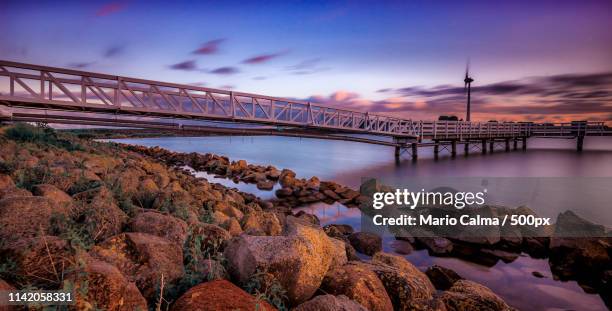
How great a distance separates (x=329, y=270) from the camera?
3379mm

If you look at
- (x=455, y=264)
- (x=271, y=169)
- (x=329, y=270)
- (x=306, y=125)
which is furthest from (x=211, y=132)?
(x=329, y=270)

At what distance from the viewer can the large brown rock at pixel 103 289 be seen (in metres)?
1.91

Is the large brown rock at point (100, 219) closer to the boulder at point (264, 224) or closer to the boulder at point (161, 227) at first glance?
the boulder at point (161, 227)

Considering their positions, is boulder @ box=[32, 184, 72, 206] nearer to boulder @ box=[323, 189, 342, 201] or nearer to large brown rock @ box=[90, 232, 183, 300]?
large brown rock @ box=[90, 232, 183, 300]

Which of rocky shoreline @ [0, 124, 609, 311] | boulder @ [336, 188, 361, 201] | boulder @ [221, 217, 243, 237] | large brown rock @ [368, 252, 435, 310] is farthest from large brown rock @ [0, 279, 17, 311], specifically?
boulder @ [336, 188, 361, 201]

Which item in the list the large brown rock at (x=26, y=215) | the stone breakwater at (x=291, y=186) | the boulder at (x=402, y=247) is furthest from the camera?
the stone breakwater at (x=291, y=186)

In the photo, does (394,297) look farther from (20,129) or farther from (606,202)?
(606,202)

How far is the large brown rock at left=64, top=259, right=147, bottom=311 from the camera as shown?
6.26 feet

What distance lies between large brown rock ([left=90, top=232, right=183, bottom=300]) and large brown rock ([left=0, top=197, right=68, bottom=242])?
608 millimetres

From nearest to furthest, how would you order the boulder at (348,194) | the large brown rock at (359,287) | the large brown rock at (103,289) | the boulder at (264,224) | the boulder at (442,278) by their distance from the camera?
1. the large brown rock at (103,289)
2. the large brown rock at (359,287)
3. the boulder at (264,224)
4. the boulder at (442,278)
5. the boulder at (348,194)

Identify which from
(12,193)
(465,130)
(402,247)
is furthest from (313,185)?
(465,130)

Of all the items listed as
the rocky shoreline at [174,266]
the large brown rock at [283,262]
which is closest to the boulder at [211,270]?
the rocky shoreline at [174,266]

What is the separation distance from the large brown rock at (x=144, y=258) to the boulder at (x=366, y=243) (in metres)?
5.96

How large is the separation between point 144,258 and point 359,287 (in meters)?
2.09
